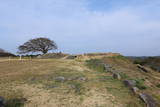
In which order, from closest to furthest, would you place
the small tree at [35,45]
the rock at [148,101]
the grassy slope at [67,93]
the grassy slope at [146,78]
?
the rock at [148,101]
the grassy slope at [67,93]
the grassy slope at [146,78]
the small tree at [35,45]

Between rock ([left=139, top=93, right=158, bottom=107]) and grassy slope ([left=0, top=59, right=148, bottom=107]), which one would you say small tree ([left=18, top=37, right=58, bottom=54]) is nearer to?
grassy slope ([left=0, top=59, right=148, bottom=107])

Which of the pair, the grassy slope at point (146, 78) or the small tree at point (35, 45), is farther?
the small tree at point (35, 45)

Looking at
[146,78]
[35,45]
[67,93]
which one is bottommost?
[146,78]

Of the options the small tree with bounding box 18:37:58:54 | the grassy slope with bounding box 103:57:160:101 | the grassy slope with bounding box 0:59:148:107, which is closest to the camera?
the grassy slope with bounding box 0:59:148:107

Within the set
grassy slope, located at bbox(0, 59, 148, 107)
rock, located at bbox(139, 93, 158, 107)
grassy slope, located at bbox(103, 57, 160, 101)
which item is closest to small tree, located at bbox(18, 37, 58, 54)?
grassy slope, located at bbox(103, 57, 160, 101)

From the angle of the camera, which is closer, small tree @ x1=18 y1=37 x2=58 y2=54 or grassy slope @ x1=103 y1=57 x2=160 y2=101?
grassy slope @ x1=103 y1=57 x2=160 y2=101

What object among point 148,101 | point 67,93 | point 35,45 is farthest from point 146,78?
point 35,45

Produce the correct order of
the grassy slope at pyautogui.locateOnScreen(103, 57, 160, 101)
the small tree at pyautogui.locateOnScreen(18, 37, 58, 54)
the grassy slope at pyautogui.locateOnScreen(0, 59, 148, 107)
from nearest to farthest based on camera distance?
the grassy slope at pyautogui.locateOnScreen(0, 59, 148, 107) < the grassy slope at pyautogui.locateOnScreen(103, 57, 160, 101) < the small tree at pyautogui.locateOnScreen(18, 37, 58, 54)

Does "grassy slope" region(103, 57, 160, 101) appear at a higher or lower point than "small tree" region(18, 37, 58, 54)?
lower

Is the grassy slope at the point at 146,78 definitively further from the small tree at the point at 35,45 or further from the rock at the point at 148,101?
the small tree at the point at 35,45

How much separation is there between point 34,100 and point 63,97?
899mm

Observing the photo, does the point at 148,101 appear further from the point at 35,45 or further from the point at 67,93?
the point at 35,45

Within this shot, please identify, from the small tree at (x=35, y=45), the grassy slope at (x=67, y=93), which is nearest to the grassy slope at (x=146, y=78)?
the grassy slope at (x=67, y=93)

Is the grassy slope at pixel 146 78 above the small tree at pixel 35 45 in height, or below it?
below
